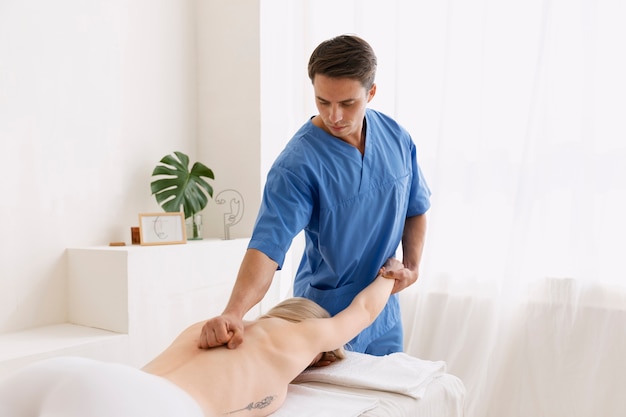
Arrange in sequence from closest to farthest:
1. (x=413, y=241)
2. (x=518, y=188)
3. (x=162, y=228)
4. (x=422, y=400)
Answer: (x=422, y=400) → (x=413, y=241) → (x=518, y=188) → (x=162, y=228)

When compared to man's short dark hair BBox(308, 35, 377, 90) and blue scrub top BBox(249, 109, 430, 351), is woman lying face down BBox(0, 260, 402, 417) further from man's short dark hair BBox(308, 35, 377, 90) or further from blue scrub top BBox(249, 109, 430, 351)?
man's short dark hair BBox(308, 35, 377, 90)

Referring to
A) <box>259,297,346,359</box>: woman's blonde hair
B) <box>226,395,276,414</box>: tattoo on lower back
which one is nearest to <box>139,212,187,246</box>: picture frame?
<box>259,297,346,359</box>: woman's blonde hair

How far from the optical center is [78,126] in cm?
254

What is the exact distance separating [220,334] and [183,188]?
162 centimetres

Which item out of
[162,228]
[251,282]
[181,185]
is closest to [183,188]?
[181,185]

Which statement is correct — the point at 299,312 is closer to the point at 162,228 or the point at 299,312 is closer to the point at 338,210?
the point at 338,210

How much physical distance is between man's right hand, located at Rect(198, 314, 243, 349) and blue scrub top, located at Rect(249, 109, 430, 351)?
27 cm

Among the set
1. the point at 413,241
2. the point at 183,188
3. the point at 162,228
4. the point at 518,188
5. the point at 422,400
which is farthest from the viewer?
the point at 183,188

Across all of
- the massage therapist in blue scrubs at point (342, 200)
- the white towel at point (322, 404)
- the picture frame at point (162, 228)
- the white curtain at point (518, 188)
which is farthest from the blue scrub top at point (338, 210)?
the picture frame at point (162, 228)

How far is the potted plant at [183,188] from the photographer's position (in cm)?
281

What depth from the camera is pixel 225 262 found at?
9.11 feet

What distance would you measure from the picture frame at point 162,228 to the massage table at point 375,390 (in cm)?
131

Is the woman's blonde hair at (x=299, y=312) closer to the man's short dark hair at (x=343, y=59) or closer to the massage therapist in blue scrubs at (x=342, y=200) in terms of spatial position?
the massage therapist in blue scrubs at (x=342, y=200)

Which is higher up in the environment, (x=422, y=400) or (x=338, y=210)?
(x=338, y=210)
